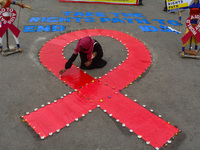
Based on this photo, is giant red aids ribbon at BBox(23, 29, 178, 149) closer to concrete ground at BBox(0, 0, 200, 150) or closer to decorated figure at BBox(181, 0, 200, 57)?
concrete ground at BBox(0, 0, 200, 150)

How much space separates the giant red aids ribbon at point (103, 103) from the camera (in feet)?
13.7

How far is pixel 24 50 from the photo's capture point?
279 inches

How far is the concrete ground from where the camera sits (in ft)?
12.9

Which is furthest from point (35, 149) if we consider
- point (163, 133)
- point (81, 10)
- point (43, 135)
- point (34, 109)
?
point (81, 10)

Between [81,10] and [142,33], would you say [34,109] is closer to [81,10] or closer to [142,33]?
[142,33]

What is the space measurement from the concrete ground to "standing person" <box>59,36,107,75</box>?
0.24 m

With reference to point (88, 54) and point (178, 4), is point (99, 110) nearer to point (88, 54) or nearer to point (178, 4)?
point (88, 54)

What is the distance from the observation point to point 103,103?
4.84m

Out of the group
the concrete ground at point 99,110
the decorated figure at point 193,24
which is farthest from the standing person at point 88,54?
the decorated figure at point 193,24

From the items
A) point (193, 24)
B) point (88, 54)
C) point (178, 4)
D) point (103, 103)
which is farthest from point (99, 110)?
point (178, 4)

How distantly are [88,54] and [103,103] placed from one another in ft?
5.77

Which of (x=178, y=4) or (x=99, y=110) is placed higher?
(x=178, y=4)

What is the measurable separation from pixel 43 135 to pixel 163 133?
99.4 inches

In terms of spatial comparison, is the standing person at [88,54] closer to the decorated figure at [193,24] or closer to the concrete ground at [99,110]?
the concrete ground at [99,110]
